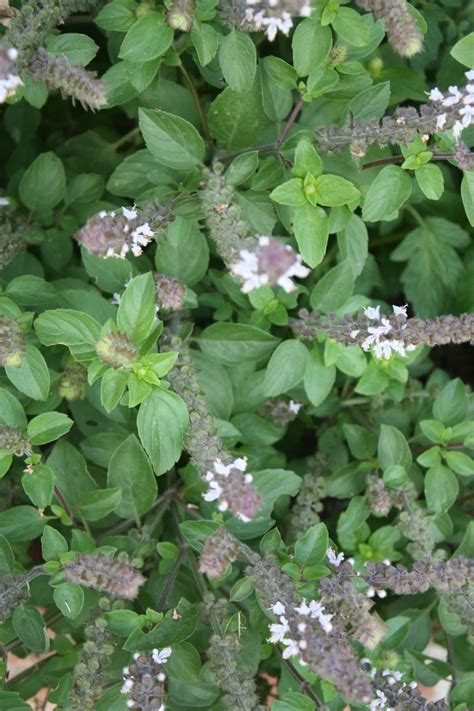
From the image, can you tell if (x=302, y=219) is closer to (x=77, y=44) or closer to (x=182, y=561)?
(x=77, y=44)

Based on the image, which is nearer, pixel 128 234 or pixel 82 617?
pixel 128 234

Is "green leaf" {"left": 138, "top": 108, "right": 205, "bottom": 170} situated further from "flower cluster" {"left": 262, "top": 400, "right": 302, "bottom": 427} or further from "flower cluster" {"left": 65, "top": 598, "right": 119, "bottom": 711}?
"flower cluster" {"left": 65, "top": 598, "right": 119, "bottom": 711}

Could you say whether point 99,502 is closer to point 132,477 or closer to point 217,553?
point 132,477

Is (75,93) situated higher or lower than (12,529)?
higher

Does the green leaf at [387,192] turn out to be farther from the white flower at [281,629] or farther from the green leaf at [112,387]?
the white flower at [281,629]

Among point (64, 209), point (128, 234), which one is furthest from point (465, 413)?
point (64, 209)

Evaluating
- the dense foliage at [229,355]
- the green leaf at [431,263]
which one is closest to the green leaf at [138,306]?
the dense foliage at [229,355]

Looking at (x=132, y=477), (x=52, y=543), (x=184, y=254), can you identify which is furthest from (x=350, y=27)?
(x=52, y=543)
